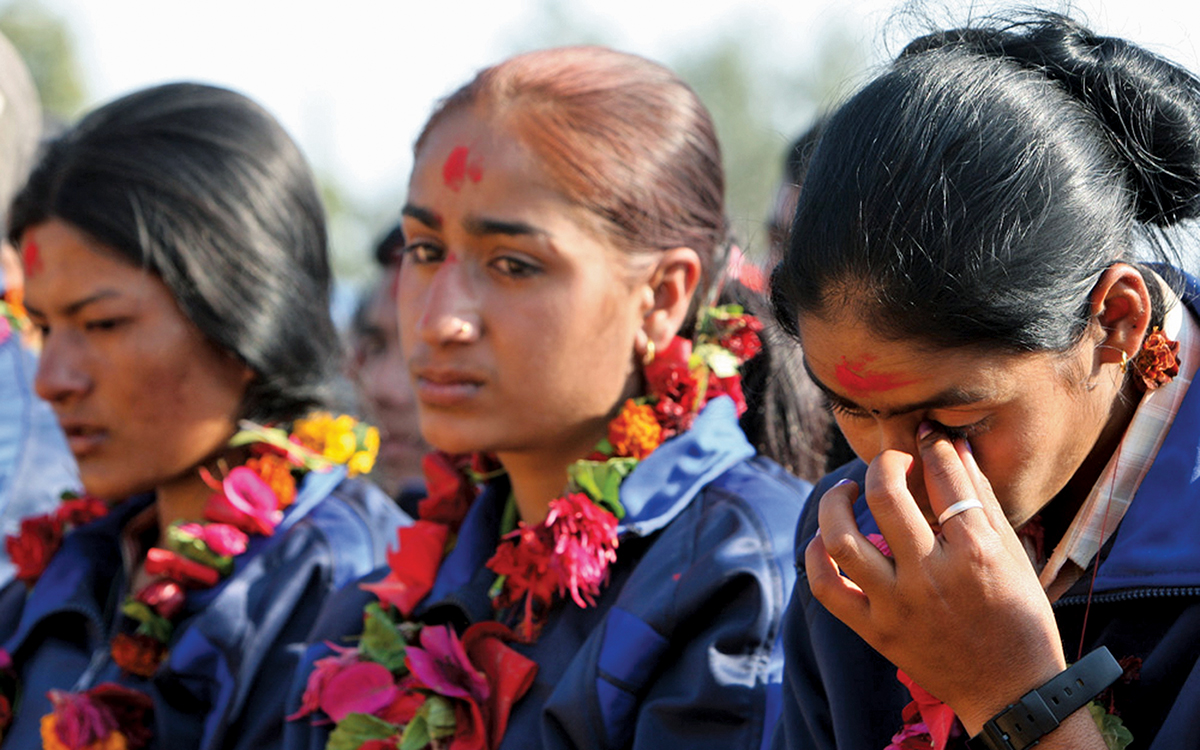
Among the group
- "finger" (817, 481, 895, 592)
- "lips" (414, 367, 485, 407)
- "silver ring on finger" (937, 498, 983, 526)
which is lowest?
"lips" (414, 367, 485, 407)

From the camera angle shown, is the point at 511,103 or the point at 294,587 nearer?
the point at 511,103

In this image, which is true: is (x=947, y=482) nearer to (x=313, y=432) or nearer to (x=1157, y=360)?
(x=1157, y=360)

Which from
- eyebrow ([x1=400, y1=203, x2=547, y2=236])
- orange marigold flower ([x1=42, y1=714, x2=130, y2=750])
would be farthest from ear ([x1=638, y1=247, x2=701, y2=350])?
orange marigold flower ([x1=42, y1=714, x2=130, y2=750])

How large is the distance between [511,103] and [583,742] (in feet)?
4.73

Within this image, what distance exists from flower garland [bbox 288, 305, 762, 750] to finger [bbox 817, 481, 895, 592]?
77 centimetres

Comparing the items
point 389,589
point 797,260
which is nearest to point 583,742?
point 389,589

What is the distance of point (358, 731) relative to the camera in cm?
288

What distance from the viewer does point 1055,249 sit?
6.15ft

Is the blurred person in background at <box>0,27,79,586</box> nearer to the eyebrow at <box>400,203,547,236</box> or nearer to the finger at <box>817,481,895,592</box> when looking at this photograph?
the eyebrow at <box>400,203,547,236</box>

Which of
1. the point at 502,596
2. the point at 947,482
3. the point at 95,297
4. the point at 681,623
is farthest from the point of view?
the point at 95,297

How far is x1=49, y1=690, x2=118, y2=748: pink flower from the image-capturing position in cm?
333

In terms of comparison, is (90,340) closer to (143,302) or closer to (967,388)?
(143,302)

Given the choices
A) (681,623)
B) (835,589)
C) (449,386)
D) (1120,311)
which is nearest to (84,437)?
(449,386)

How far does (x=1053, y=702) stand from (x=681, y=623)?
87 centimetres
